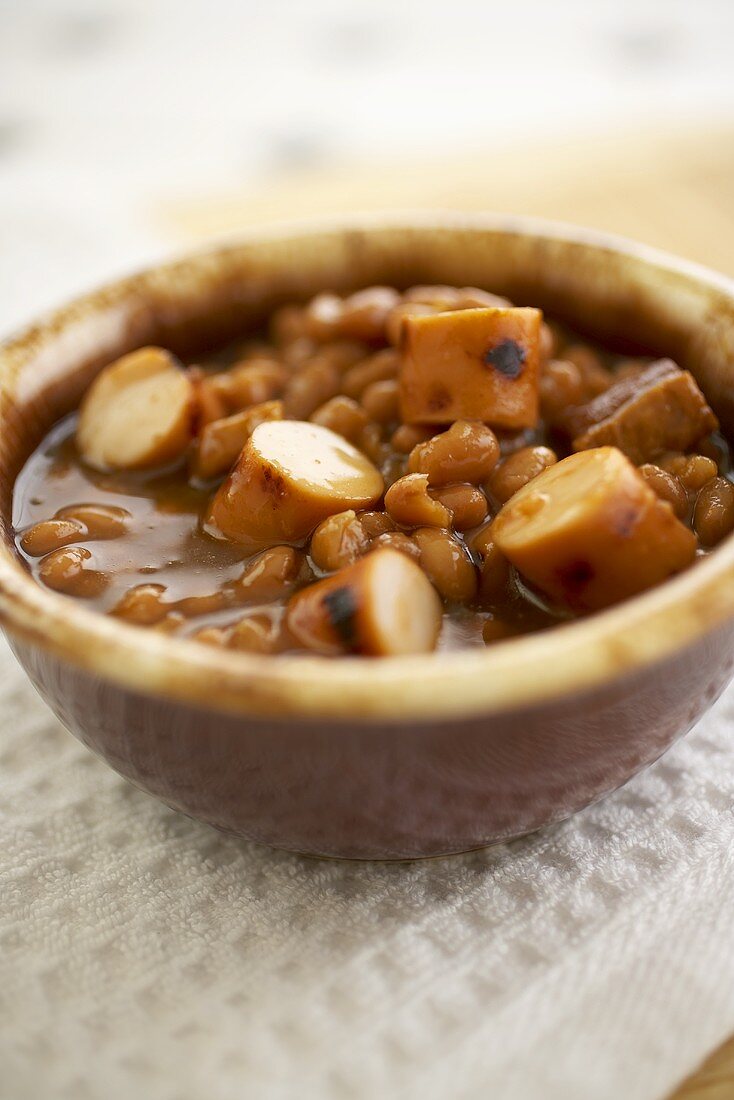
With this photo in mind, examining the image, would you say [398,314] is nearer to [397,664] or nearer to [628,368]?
[628,368]

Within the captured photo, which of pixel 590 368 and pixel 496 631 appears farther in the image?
pixel 590 368

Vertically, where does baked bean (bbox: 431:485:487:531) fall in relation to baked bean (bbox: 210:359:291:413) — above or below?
above

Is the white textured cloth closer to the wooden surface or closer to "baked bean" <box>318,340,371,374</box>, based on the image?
"baked bean" <box>318,340,371,374</box>

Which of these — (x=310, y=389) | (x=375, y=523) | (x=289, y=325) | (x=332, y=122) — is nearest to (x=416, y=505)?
(x=375, y=523)

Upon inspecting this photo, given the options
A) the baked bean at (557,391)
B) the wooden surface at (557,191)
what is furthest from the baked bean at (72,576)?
the wooden surface at (557,191)

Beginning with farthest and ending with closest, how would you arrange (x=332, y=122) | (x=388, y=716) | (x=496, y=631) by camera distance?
(x=332, y=122) → (x=496, y=631) → (x=388, y=716)

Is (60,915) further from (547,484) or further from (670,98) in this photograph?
(670,98)

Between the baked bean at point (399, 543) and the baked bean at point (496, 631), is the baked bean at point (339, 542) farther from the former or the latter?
the baked bean at point (496, 631)

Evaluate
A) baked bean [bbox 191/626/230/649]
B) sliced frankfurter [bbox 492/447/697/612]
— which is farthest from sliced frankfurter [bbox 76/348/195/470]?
sliced frankfurter [bbox 492/447/697/612]
